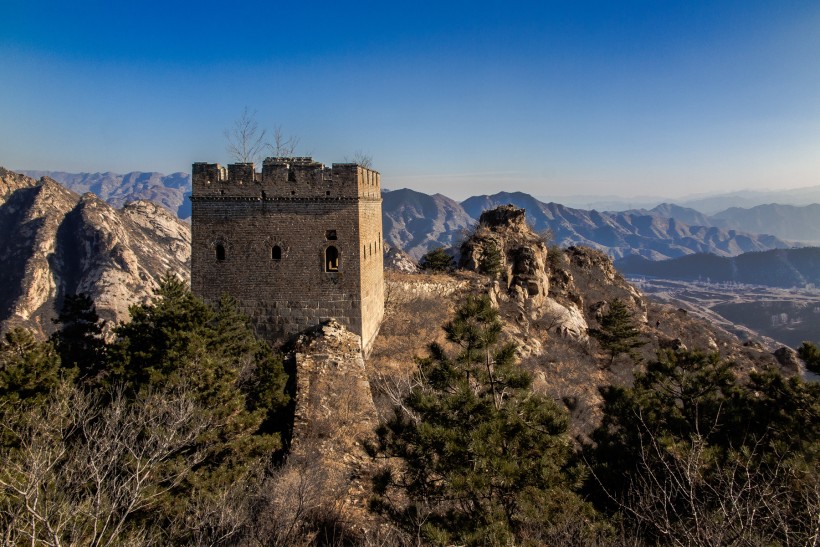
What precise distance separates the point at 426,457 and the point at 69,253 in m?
78.2

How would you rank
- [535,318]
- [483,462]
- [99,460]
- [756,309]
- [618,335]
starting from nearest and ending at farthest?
1. [483,462]
2. [99,460]
3. [618,335]
4. [535,318]
5. [756,309]

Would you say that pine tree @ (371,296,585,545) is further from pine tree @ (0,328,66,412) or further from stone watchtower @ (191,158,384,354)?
stone watchtower @ (191,158,384,354)

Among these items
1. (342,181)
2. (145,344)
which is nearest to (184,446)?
(145,344)

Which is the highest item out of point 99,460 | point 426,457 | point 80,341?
point 80,341

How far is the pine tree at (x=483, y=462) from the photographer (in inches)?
299

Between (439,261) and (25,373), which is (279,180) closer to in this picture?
(25,373)

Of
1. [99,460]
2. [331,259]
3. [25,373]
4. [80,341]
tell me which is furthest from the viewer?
[331,259]

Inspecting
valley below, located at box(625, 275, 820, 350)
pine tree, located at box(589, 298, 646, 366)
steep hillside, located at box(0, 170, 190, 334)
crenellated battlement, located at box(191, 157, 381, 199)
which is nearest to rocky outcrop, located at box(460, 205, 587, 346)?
pine tree, located at box(589, 298, 646, 366)

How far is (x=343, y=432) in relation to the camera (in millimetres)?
12781

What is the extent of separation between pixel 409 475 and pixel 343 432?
4605 mm

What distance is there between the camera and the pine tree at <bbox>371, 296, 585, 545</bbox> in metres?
7.61

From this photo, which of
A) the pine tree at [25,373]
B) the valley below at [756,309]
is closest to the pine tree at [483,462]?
the pine tree at [25,373]

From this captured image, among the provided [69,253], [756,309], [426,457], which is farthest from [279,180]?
[756,309]

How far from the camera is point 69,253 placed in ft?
229
